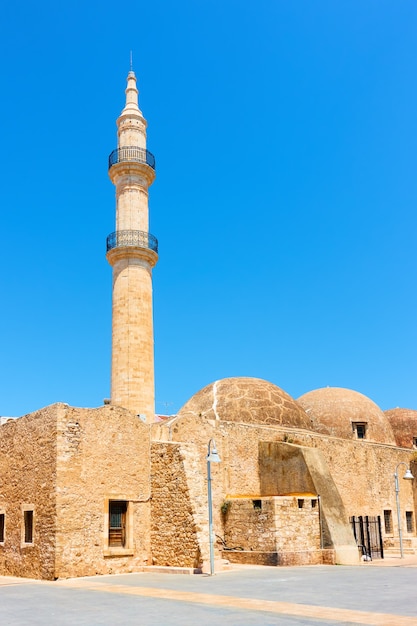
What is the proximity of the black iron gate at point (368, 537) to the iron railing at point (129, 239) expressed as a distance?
11483 mm

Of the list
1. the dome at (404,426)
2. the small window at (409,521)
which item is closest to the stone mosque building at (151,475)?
the small window at (409,521)

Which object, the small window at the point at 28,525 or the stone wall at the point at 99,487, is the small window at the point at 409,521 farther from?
the small window at the point at 28,525

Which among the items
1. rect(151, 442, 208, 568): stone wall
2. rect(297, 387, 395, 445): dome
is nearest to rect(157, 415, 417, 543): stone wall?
rect(151, 442, 208, 568): stone wall

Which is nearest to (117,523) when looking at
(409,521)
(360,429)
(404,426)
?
(409,521)

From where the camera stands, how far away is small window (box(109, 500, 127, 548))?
15617 millimetres

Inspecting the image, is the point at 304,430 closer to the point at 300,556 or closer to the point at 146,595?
the point at 300,556

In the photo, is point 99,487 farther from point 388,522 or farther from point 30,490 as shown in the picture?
point 388,522

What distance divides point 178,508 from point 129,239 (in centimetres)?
1104

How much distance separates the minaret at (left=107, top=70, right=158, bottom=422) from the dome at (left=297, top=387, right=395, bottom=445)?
9.16 m

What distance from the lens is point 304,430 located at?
79.2ft

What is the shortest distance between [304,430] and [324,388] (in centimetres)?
802

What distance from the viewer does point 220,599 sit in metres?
10.1

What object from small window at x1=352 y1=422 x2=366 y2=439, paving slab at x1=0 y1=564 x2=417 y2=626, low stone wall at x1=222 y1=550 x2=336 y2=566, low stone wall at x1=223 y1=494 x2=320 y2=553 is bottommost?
low stone wall at x1=222 y1=550 x2=336 y2=566

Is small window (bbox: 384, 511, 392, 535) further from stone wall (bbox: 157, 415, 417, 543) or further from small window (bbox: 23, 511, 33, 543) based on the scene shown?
small window (bbox: 23, 511, 33, 543)
